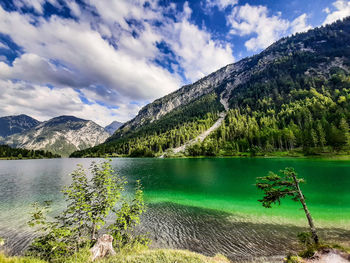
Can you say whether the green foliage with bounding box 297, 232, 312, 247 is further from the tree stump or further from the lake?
the tree stump

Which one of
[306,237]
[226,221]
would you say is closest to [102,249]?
[306,237]

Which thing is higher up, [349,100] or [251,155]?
[349,100]

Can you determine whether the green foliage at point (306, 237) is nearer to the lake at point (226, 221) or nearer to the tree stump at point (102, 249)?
the lake at point (226, 221)

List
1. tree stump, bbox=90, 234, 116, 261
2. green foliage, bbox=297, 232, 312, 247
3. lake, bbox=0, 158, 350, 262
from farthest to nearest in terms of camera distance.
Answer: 1. lake, bbox=0, 158, 350, 262
2. green foliage, bbox=297, 232, 312, 247
3. tree stump, bbox=90, 234, 116, 261

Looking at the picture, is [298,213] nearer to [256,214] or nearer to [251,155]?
[256,214]

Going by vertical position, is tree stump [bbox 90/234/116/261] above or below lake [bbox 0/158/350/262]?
above

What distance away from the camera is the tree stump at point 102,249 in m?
9.28

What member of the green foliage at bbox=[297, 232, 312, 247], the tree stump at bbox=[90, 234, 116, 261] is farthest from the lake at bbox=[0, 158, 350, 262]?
the tree stump at bbox=[90, 234, 116, 261]

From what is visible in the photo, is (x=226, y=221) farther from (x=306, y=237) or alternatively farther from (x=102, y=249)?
(x=102, y=249)

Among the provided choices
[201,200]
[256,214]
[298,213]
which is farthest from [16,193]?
[298,213]

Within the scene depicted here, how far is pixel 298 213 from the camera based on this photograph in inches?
787

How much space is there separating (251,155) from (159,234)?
4440 inches

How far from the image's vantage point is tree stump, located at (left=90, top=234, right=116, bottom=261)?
9.28m

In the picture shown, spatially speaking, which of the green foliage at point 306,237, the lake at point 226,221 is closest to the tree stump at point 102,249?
the lake at point 226,221
